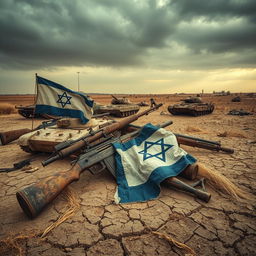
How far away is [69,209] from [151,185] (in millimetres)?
1282

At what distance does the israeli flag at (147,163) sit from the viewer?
2.62 metres

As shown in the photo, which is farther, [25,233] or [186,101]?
[186,101]

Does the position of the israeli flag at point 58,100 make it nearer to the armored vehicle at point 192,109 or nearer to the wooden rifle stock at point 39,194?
the wooden rifle stock at point 39,194

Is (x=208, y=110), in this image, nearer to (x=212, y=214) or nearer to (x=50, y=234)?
(x=212, y=214)

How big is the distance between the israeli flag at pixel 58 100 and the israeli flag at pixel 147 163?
6.11 ft

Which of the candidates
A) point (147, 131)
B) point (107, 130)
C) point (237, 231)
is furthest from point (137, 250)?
point (107, 130)

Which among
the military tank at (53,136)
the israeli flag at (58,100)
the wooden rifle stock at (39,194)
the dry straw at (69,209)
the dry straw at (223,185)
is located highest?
the israeli flag at (58,100)

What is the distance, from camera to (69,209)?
2391 mm

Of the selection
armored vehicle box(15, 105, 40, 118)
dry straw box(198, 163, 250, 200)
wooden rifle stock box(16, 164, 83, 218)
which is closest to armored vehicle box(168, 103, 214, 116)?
dry straw box(198, 163, 250, 200)

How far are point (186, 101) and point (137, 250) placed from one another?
48.1ft

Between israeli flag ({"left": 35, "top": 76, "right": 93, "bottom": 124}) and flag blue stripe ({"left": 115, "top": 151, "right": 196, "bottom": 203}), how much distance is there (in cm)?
251

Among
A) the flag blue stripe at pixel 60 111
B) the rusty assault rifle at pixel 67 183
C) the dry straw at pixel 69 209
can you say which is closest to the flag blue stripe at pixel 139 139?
the rusty assault rifle at pixel 67 183

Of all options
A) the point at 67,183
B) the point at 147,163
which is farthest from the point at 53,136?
the point at 147,163

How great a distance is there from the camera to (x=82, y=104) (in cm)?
457
